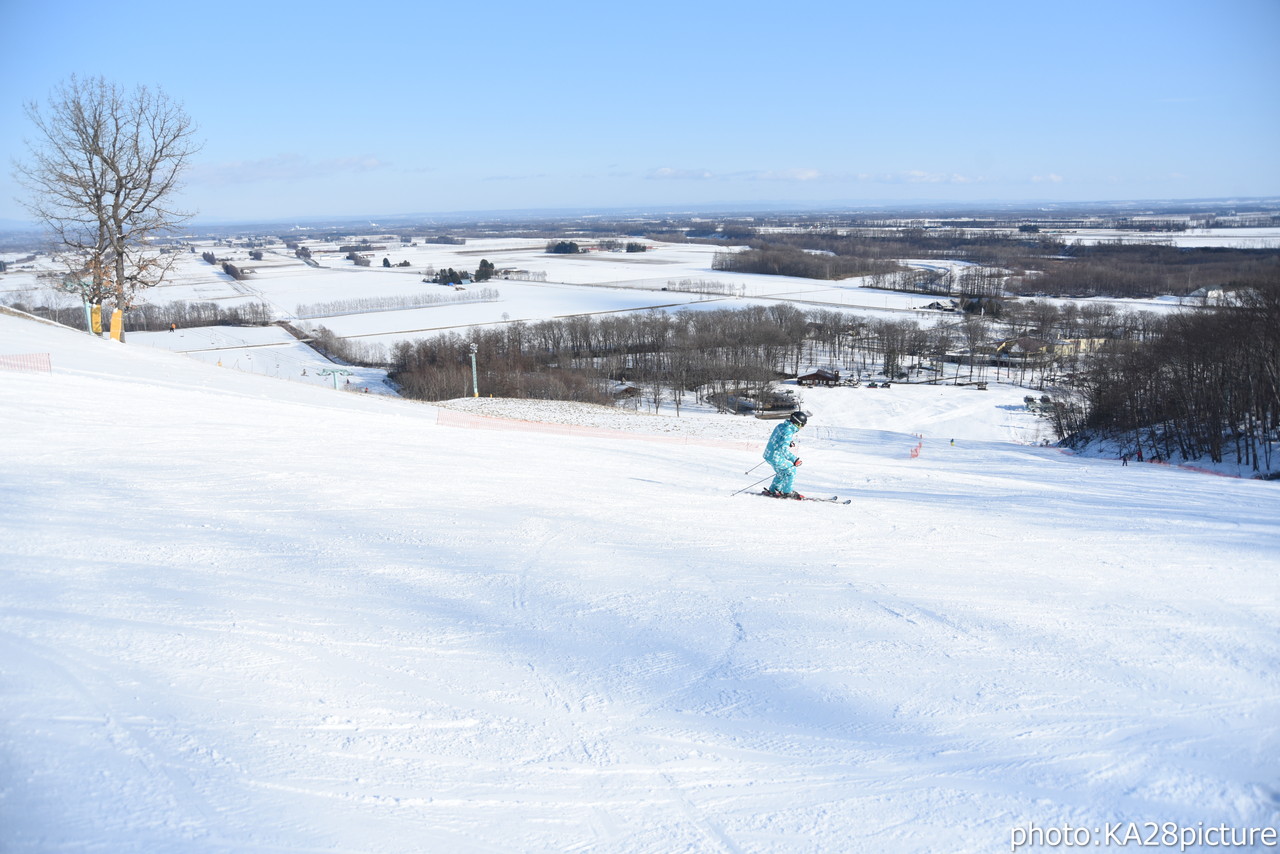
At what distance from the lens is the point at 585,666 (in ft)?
16.2

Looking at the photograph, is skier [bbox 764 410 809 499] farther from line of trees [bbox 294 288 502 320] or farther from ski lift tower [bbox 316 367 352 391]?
line of trees [bbox 294 288 502 320]

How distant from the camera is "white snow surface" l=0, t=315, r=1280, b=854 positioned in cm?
352

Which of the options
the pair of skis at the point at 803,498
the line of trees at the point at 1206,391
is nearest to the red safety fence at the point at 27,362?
the pair of skis at the point at 803,498

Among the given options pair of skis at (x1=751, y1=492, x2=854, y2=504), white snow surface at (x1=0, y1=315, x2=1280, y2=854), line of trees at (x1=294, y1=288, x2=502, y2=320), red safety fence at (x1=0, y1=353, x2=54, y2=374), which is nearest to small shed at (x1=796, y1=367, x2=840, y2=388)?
pair of skis at (x1=751, y1=492, x2=854, y2=504)

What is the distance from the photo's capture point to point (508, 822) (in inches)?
136

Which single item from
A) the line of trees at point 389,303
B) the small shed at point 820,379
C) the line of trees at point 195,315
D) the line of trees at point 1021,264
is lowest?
the small shed at point 820,379

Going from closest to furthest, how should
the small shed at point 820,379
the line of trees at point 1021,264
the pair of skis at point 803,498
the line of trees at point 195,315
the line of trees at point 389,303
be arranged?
the pair of skis at point 803,498 < the small shed at point 820,379 < the line of trees at point 195,315 < the line of trees at point 389,303 < the line of trees at point 1021,264

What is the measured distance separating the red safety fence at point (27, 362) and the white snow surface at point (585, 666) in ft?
21.3

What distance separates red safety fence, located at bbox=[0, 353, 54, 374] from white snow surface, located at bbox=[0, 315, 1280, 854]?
6.49 metres

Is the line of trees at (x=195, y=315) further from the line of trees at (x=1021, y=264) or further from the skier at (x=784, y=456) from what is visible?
the line of trees at (x=1021, y=264)

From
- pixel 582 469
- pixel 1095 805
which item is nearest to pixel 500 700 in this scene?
pixel 1095 805

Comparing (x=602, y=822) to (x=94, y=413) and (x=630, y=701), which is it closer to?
(x=630, y=701)

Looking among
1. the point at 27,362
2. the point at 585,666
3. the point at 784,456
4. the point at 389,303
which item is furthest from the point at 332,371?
the point at 585,666

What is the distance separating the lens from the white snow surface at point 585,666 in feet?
11.5
